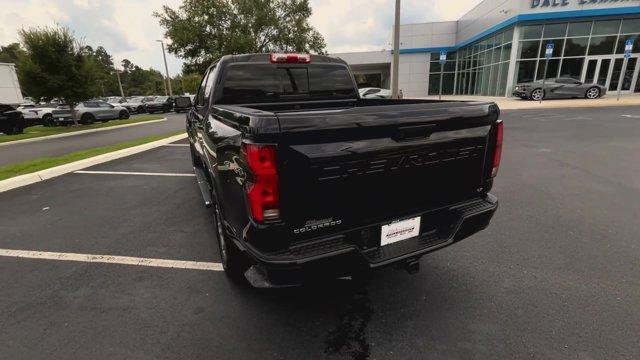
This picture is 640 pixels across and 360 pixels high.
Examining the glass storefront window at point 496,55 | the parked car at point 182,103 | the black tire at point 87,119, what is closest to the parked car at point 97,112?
the black tire at point 87,119

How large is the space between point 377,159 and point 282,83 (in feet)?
7.60

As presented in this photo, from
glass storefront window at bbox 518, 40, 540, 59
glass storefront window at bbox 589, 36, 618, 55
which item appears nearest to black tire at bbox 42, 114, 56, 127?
glass storefront window at bbox 518, 40, 540, 59

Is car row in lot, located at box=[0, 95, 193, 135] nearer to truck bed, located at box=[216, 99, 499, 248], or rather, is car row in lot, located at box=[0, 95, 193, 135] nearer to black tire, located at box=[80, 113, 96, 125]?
black tire, located at box=[80, 113, 96, 125]

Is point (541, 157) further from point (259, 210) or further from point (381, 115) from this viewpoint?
point (259, 210)

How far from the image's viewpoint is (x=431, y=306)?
2.58 metres

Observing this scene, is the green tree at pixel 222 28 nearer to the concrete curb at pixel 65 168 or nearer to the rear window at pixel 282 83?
the concrete curb at pixel 65 168

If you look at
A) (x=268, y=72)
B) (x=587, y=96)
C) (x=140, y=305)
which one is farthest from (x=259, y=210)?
(x=587, y=96)

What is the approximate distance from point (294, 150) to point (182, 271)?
2122 mm

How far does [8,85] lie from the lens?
2147cm

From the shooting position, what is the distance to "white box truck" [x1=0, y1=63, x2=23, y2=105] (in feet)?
68.8

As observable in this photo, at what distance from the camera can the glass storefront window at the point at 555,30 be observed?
876 inches

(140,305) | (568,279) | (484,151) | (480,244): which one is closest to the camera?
(484,151)

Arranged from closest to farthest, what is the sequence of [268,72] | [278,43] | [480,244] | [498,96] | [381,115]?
[381,115]
[480,244]
[268,72]
[498,96]
[278,43]

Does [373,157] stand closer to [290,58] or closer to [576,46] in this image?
[290,58]
